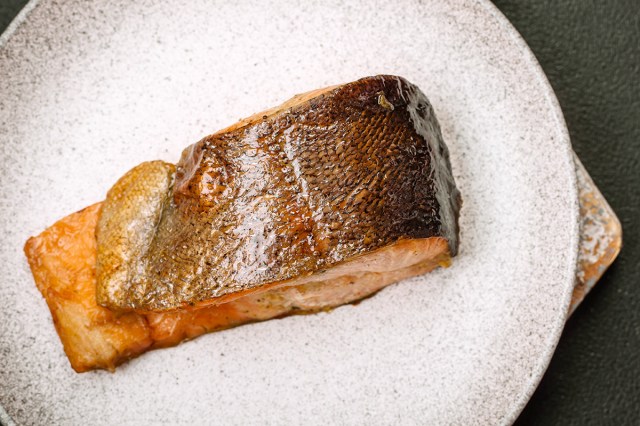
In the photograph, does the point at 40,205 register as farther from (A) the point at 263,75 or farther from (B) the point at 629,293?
(B) the point at 629,293

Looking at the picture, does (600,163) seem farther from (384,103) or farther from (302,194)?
(302,194)

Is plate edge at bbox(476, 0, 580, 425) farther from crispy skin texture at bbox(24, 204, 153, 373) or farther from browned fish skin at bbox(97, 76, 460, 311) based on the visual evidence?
crispy skin texture at bbox(24, 204, 153, 373)

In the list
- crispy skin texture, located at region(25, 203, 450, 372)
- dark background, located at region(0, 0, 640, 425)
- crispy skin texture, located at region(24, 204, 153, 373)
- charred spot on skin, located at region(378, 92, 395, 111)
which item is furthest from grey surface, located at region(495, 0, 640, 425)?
crispy skin texture, located at region(24, 204, 153, 373)

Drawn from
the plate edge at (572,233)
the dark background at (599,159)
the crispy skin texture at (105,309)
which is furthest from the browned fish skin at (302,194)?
the dark background at (599,159)

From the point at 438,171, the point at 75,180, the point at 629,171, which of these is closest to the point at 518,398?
the point at 438,171

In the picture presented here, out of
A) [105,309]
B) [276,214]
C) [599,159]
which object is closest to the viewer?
[276,214]

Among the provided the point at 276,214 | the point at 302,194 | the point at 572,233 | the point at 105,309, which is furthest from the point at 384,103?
the point at 105,309

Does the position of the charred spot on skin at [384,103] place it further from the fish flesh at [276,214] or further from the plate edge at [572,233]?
the plate edge at [572,233]
